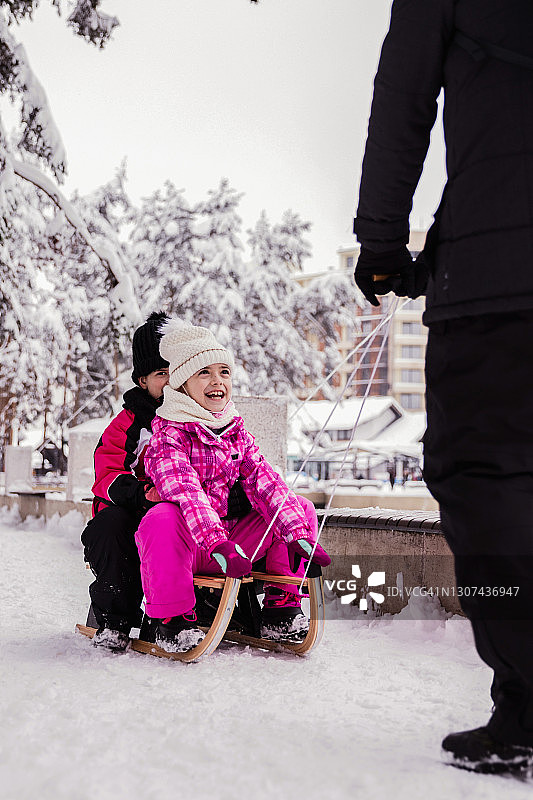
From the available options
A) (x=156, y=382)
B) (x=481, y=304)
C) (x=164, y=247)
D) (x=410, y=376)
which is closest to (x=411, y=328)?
(x=410, y=376)

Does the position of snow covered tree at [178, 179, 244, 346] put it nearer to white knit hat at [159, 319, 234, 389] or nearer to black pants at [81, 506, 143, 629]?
white knit hat at [159, 319, 234, 389]

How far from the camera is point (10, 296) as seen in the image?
380 inches

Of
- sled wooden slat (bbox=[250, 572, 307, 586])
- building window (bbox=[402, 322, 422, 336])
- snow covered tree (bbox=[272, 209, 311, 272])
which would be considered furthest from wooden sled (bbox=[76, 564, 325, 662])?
building window (bbox=[402, 322, 422, 336])

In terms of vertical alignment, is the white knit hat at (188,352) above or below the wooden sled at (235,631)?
above

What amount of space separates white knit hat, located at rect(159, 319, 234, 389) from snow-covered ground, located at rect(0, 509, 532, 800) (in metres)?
1.02

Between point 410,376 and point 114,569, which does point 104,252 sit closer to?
point 114,569

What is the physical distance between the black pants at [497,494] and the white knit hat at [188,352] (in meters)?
1.60

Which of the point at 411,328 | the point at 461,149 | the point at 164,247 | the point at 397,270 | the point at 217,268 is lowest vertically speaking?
the point at 397,270

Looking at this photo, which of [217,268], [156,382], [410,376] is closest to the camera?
[156,382]

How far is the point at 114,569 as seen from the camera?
110 inches

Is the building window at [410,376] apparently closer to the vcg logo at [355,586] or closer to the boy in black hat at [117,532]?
the vcg logo at [355,586]

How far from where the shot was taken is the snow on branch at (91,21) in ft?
30.8

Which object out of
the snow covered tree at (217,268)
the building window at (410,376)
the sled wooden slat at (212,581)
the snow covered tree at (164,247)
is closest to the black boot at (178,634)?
the sled wooden slat at (212,581)

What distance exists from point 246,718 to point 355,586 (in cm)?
191
